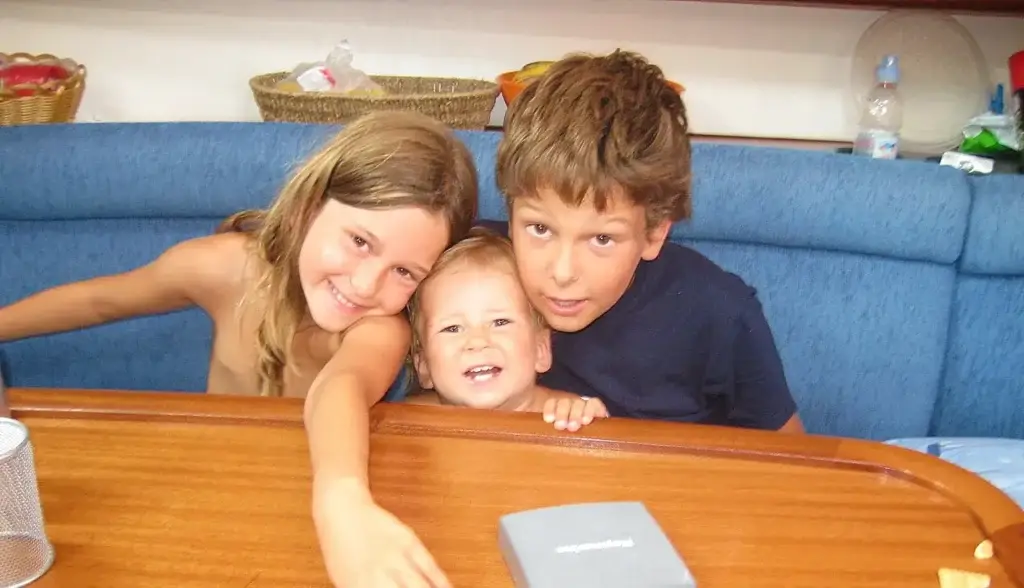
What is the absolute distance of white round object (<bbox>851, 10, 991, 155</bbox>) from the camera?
2.11 m

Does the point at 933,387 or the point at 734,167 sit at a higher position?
the point at 734,167

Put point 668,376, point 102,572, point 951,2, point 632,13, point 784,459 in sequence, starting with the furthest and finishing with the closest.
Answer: point 632,13
point 951,2
point 668,376
point 784,459
point 102,572

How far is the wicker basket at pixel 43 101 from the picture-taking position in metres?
1.75

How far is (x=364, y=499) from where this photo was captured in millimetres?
755

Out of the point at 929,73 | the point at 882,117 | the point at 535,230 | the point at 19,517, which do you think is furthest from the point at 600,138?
the point at 929,73

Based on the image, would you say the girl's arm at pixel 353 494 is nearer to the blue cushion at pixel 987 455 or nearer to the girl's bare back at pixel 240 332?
the girl's bare back at pixel 240 332

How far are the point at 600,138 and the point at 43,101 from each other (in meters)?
1.18

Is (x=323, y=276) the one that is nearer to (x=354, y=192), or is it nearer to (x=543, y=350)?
(x=354, y=192)

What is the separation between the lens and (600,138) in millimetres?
1192

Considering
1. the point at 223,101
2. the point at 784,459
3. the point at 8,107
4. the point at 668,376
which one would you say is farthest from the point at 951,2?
the point at 8,107

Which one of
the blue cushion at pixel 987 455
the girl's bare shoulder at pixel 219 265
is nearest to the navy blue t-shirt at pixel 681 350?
the blue cushion at pixel 987 455

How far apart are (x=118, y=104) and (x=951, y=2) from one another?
1856 mm

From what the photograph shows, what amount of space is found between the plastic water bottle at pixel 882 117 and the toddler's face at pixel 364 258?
1136 mm

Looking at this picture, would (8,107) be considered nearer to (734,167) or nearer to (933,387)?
(734,167)
